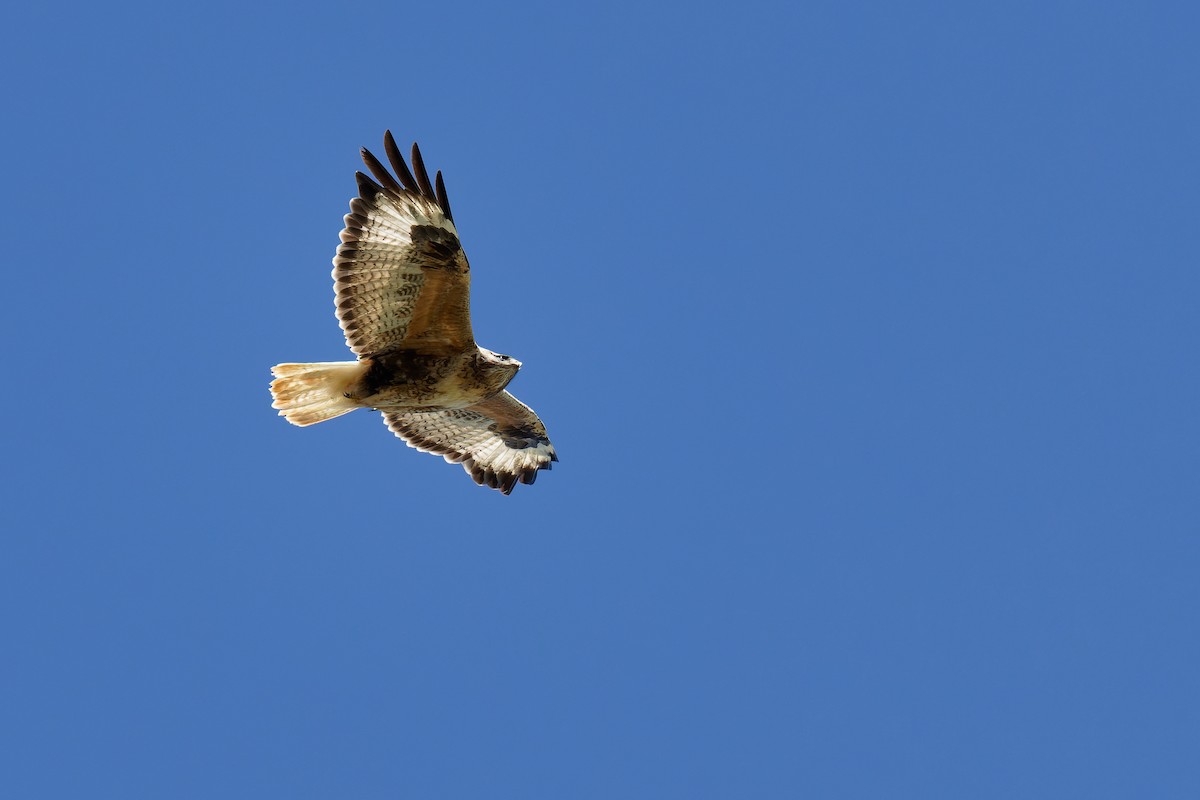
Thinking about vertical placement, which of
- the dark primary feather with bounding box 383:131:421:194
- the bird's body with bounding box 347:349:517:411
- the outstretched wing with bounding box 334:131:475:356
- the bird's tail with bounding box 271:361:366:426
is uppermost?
the dark primary feather with bounding box 383:131:421:194

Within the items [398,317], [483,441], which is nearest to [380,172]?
[398,317]

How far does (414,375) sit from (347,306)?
0.79 metres

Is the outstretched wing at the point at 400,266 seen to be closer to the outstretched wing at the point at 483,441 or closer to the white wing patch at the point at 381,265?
the white wing patch at the point at 381,265

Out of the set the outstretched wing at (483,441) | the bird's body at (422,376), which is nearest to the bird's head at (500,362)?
the bird's body at (422,376)

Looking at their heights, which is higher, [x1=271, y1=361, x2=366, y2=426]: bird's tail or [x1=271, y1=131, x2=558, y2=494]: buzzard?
[x1=271, y1=131, x2=558, y2=494]: buzzard

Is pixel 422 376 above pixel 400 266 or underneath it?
underneath

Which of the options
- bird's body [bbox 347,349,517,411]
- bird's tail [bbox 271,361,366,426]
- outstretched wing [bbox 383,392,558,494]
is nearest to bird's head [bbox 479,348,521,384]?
bird's body [bbox 347,349,517,411]

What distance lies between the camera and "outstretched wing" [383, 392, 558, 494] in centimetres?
1298

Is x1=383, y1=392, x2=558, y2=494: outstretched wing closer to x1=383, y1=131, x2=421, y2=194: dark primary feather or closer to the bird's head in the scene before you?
the bird's head

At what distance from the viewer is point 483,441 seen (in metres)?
13.2

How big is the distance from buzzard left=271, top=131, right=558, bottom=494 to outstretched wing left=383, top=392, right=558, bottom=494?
1.11 m

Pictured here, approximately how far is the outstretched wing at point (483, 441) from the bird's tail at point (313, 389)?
1.88 metres

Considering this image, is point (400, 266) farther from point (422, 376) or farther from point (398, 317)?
point (422, 376)

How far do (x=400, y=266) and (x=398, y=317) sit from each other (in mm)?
467
